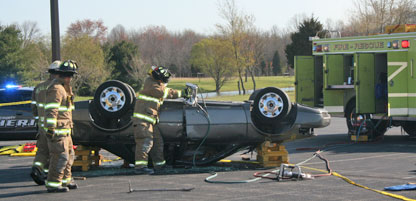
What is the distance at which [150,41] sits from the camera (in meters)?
89.4

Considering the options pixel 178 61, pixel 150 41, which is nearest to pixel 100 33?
pixel 150 41

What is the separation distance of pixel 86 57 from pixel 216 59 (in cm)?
1331

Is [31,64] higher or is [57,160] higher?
[31,64]

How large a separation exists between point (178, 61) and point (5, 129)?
57867 millimetres

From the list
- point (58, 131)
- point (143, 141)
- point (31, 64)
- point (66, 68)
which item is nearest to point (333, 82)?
point (143, 141)

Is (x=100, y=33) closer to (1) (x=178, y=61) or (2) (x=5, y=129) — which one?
(1) (x=178, y=61)

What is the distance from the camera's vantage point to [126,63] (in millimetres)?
48000

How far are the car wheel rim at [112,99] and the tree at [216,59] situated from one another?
119ft

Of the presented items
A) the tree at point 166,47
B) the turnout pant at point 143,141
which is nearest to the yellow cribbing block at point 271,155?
the turnout pant at point 143,141

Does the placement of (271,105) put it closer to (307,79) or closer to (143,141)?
(143,141)

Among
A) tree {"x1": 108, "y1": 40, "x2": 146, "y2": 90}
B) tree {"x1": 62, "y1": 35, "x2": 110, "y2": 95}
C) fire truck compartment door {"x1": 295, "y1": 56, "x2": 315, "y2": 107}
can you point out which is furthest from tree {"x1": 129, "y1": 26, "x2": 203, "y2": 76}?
fire truck compartment door {"x1": 295, "y1": 56, "x2": 315, "y2": 107}

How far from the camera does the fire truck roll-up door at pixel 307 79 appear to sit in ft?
51.6

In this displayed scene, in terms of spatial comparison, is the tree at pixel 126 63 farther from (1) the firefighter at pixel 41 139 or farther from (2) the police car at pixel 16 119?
(1) the firefighter at pixel 41 139

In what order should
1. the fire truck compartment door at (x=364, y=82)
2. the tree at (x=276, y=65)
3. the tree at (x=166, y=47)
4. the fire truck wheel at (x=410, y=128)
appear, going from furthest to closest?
the tree at (x=276, y=65), the tree at (x=166, y=47), the fire truck wheel at (x=410, y=128), the fire truck compartment door at (x=364, y=82)
